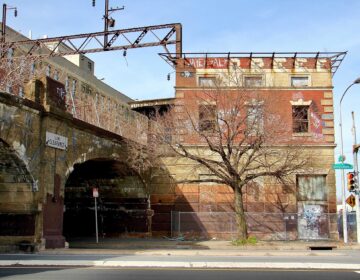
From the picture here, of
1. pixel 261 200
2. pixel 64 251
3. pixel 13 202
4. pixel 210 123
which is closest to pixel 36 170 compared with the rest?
pixel 13 202

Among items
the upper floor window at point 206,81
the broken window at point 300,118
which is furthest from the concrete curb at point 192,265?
the upper floor window at point 206,81

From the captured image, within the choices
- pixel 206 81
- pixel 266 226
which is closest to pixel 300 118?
pixel 206 81

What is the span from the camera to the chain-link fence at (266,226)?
30688 mm

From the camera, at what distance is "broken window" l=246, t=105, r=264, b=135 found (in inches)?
1006

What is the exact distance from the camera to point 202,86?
31.9 metres

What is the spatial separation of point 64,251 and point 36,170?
137 inches

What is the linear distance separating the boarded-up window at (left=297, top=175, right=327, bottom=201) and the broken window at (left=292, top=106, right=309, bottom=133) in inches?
119

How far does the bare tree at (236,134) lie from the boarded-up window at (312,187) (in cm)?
324

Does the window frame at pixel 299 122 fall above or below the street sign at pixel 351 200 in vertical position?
above

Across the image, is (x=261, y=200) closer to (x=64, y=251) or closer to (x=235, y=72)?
(x=235, y=72)

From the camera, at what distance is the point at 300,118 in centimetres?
3228

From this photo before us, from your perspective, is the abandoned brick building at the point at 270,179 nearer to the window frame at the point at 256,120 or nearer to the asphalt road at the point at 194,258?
the window frame at the point at 256,120

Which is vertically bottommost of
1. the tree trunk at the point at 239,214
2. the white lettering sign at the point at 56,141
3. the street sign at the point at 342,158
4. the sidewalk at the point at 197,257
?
the sidewalk at the point at 197,257

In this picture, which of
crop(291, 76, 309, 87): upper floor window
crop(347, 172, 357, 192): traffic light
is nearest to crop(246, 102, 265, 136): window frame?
crop(347, 172, 357, 192): traffic light
